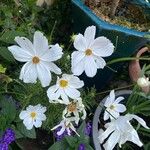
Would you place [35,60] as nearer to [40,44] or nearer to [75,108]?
[40,44]

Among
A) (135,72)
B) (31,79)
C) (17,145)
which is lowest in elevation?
(17,145)

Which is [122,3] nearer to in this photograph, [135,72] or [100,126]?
[135,72]

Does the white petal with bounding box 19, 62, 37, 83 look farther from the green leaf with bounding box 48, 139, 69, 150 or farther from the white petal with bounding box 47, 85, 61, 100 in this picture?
the green leaf with bounding box 48, 139, 69, 150

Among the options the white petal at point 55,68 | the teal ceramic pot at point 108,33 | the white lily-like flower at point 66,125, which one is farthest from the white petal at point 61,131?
A: the teal ceramic pot at point 108,33

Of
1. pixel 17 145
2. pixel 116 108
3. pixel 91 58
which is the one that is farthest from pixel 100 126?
pixel 91 58

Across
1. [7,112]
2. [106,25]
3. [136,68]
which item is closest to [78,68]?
[7,112]

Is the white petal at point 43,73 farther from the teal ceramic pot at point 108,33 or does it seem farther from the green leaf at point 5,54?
the teal ceramic pot at point 108,33
